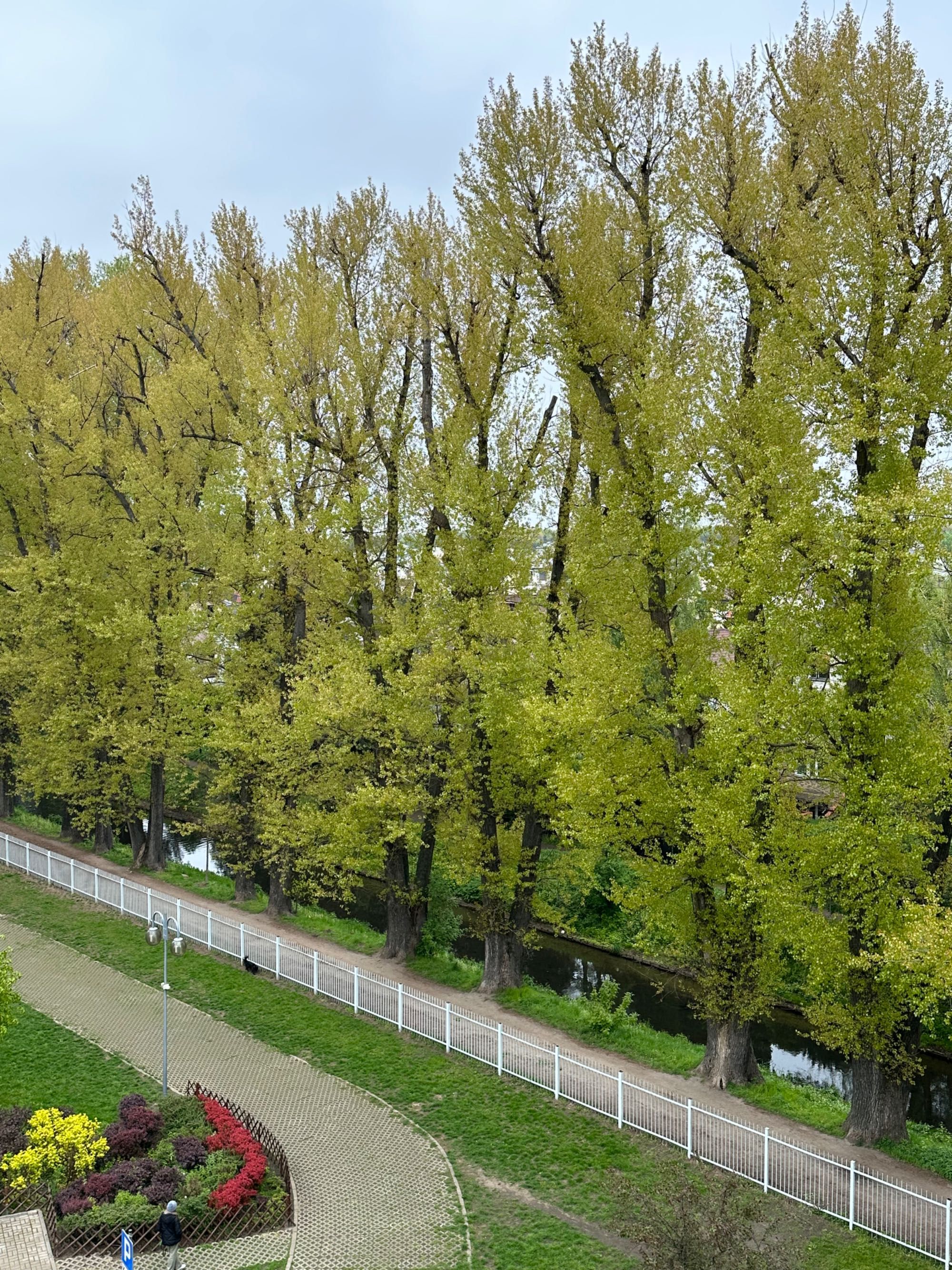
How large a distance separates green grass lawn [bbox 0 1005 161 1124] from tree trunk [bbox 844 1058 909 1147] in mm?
11535

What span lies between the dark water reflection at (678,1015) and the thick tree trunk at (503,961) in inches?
117

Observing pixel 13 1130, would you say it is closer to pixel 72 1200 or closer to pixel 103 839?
pixel 72 1200

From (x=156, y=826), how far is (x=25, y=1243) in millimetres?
20031

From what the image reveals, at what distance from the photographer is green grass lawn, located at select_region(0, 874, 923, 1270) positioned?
14.0m

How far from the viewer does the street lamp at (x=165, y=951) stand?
58.6 ft

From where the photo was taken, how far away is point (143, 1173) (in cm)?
1485

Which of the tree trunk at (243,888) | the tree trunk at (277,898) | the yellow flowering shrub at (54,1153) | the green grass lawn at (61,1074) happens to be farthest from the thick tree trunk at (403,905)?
the yellow flowering shrub at (54,1153)

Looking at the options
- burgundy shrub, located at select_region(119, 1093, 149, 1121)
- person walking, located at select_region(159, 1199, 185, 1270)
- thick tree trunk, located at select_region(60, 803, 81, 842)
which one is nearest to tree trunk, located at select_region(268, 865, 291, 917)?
thick tree trunk, located at select_region(60, 803, 81, 842)

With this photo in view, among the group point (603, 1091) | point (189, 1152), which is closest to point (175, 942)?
point (189, 1152)

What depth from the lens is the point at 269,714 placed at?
26156 millimetres

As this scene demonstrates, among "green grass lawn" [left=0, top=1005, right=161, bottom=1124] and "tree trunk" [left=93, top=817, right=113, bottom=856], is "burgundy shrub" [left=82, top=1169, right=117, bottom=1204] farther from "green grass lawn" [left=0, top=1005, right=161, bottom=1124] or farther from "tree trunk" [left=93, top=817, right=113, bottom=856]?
"tree trunk" [left=93, top=817, right=113, bottom=856]

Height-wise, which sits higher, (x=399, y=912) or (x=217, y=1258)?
(x=399, y=912)

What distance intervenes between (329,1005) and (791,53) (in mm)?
20332

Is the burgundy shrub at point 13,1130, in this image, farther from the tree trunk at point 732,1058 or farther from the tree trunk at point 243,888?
the tree trunk at point 243,888
